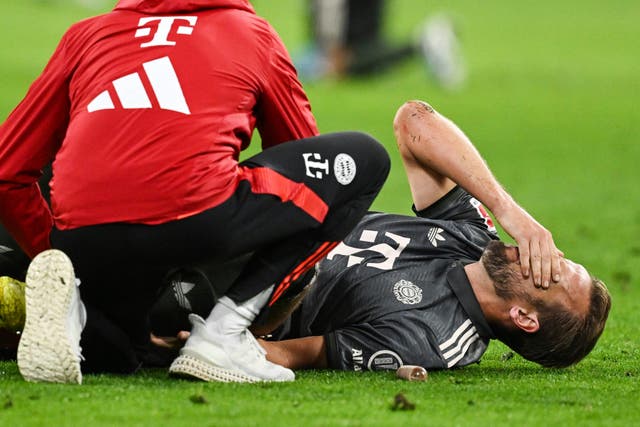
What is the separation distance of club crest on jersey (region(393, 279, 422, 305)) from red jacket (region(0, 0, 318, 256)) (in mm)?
668

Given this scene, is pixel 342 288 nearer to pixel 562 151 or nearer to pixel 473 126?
pixel 562 151

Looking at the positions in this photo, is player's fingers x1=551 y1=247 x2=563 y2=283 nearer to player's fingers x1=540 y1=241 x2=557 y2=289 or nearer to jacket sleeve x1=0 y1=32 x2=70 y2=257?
player's fingers x1=540 y1=241 x2=557 y2=289

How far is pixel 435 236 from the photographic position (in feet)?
17.4

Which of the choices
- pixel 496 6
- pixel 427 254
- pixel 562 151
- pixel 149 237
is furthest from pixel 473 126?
pixel 496 6

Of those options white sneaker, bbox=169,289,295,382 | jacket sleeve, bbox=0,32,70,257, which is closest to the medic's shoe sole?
white sneaker, bbox=169,289,295,382

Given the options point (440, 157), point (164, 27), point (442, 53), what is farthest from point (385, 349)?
Answer: point (442, 53)

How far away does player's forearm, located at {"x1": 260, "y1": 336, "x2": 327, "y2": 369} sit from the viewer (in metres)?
4.82

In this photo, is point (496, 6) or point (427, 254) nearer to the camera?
point (427, 254)

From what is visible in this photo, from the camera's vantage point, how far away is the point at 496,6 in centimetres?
3978

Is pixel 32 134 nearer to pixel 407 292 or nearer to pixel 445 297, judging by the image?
pixel 407 292

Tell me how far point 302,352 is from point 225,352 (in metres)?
0.45

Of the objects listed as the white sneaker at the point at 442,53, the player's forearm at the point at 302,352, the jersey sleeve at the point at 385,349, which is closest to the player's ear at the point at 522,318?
the jersey sleeve at the point at 385,349

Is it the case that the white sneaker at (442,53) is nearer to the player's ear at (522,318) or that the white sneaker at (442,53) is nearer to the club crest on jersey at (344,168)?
the player's ear at (522,318)

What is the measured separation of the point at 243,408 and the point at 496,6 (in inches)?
1446
